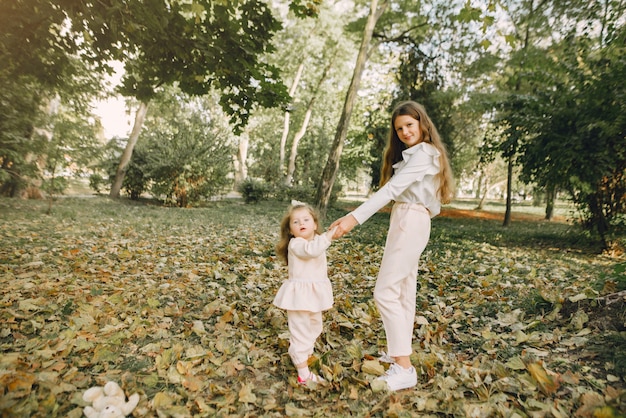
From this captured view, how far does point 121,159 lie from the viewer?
48.9ft

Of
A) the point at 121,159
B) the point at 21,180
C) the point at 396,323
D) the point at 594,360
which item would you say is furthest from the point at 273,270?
the point at 121,159

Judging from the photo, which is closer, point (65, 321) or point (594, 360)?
point (594, 360)

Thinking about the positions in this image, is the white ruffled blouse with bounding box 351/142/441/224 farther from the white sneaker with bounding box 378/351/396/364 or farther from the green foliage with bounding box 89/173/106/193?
the green foliage with bounding box 89/173/106/193

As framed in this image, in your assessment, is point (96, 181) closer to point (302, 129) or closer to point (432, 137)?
point (302, 129)

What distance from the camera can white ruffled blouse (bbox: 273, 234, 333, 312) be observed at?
7.71 ft

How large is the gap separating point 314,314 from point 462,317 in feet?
5.87

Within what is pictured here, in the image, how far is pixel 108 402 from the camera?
1.96 m

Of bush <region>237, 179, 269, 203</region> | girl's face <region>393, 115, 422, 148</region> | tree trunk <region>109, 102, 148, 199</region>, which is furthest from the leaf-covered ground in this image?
bush <region>237, 179, 269, 203</region>

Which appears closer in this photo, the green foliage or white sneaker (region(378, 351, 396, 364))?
white sneaker (region(378, 351, 396, 364))

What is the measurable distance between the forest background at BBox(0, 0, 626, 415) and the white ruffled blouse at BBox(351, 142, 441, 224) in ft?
5.69

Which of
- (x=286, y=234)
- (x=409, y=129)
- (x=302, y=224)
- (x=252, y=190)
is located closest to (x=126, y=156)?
(x=252, y=190)

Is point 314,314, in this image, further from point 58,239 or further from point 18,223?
point 18,223

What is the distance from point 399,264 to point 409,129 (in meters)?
0.95

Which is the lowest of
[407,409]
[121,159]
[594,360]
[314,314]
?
[407,409]
